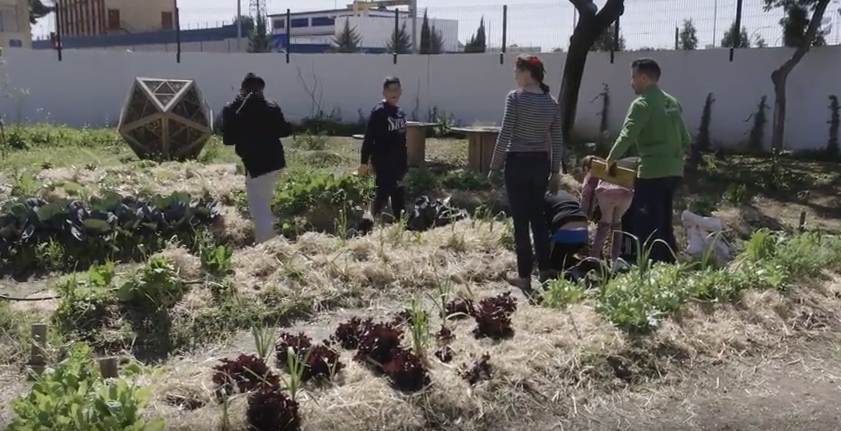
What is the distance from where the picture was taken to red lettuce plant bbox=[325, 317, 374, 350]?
420 centimetres

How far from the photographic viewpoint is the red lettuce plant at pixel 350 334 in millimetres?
4199

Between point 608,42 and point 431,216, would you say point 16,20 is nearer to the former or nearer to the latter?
point 608,42

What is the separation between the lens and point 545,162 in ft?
18.2

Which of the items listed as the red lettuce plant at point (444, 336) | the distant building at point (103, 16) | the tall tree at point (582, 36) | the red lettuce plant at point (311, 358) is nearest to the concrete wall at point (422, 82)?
the tall tree at point (582, 36)

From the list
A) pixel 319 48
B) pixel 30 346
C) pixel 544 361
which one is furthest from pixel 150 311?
pixel 319 48

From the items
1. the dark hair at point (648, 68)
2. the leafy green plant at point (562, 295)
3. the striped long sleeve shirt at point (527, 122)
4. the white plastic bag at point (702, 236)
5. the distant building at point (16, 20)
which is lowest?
the leafy green plant at point (562, 295)

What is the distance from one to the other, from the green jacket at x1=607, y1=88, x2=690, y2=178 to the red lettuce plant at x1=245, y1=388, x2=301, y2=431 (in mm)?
3151

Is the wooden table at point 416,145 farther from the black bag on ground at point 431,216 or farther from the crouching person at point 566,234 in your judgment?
the crouching person at point 566,234

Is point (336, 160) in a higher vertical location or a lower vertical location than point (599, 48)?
lower

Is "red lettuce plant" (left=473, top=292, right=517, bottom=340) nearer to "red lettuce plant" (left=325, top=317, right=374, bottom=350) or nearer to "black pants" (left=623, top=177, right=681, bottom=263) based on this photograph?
"red lettuce plant" (left=325, top=317, right=374, bottom=350)

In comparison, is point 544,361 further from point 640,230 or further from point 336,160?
point 336,160

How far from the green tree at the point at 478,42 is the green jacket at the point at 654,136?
1424cm

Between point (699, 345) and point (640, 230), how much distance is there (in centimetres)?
166

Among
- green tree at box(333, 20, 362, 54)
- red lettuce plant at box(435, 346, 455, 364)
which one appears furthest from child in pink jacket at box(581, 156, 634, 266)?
green tree at box(333, 20, 362, 54)
